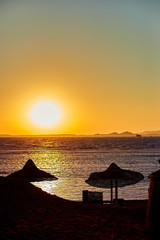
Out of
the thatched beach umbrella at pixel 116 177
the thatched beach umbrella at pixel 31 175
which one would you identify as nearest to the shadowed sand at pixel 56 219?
the thatched beach umbrella at pixel 116 177

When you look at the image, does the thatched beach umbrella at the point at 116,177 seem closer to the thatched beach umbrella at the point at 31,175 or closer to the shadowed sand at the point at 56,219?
the thatched beach umbrella at the point at 31,175

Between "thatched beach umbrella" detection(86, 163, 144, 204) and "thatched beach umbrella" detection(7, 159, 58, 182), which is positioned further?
"thatched beach umbrella" detection(7, 159, 58, 182)

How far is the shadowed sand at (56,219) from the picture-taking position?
30.8ft

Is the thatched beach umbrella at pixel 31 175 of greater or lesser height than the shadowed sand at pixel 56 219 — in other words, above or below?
above

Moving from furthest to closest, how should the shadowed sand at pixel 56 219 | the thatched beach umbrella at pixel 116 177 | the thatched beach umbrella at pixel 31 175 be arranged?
the thatched beach umbrella at pixel 31 175
the thatched beach umbrella at pixel 116 177
the shadowed sand at pixel 56 219

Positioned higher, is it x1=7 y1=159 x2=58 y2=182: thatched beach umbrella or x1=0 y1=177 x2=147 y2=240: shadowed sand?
x1=7 y1=159 x2=58 y2=182: thatched beach umbrella

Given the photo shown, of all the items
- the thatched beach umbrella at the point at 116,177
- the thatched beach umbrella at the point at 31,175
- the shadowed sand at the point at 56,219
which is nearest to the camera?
the shadowed sand at the point at 56,219

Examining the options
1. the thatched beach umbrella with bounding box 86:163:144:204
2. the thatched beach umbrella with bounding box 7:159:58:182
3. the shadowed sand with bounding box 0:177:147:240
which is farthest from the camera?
the thatched beach umbrella with bounding box 7:159:58:182

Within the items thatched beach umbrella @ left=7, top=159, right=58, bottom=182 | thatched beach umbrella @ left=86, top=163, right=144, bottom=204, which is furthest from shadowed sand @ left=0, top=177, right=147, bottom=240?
thatched beach umbrella @ left=7, top=159, right=58, bottom=182

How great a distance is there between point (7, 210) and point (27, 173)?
8643 millimetres

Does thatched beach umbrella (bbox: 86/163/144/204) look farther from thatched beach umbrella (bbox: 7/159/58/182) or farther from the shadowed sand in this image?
the shadowed sand

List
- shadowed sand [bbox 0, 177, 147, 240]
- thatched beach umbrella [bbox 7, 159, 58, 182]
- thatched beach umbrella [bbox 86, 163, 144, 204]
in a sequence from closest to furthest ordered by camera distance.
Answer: shadowed sand [bbox 0, 177, 147, 240], thatched beach umbrella [bbox 86, 163, 144, 204], thatched beach umbrella [bbox 7, 159, 58, 182]

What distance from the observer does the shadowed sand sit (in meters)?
9.40

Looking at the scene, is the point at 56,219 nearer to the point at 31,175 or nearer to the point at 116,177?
the point at 116,177
